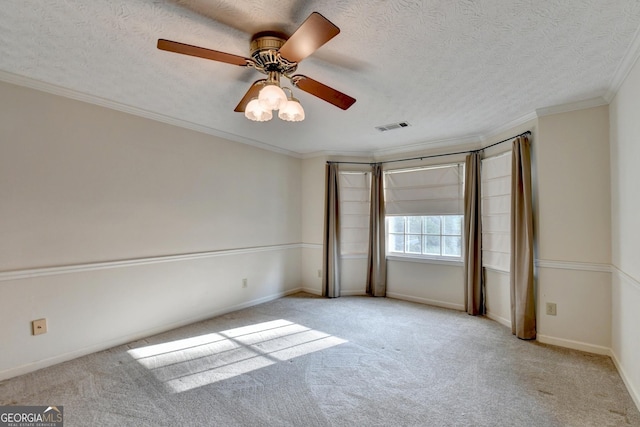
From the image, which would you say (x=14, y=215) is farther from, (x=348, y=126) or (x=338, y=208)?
(x=338, y=208)

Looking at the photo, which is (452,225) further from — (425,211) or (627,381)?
(627,381)

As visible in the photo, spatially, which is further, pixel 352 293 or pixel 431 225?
pixel 352 293

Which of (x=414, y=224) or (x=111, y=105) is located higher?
(x=111, y=105)

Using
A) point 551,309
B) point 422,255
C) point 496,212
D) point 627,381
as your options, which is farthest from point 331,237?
point 627,381

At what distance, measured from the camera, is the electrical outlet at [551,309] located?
115 inches

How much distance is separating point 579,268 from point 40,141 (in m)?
5.06

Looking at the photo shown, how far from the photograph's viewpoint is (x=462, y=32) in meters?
1.77

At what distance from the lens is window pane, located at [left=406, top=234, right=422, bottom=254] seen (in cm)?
447

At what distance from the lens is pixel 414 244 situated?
14.8 feet

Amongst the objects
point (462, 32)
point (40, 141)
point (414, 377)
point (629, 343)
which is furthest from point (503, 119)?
point (40, 141)

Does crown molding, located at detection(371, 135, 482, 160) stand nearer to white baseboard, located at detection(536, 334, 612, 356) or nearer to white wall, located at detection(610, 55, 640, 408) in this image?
white wall, located at detection(610, 55, 640, 408)

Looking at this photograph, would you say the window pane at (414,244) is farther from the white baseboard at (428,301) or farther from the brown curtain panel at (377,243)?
the white baseboard at (428,301)

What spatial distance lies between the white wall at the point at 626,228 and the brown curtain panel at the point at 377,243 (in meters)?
2.61

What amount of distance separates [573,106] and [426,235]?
227cm
